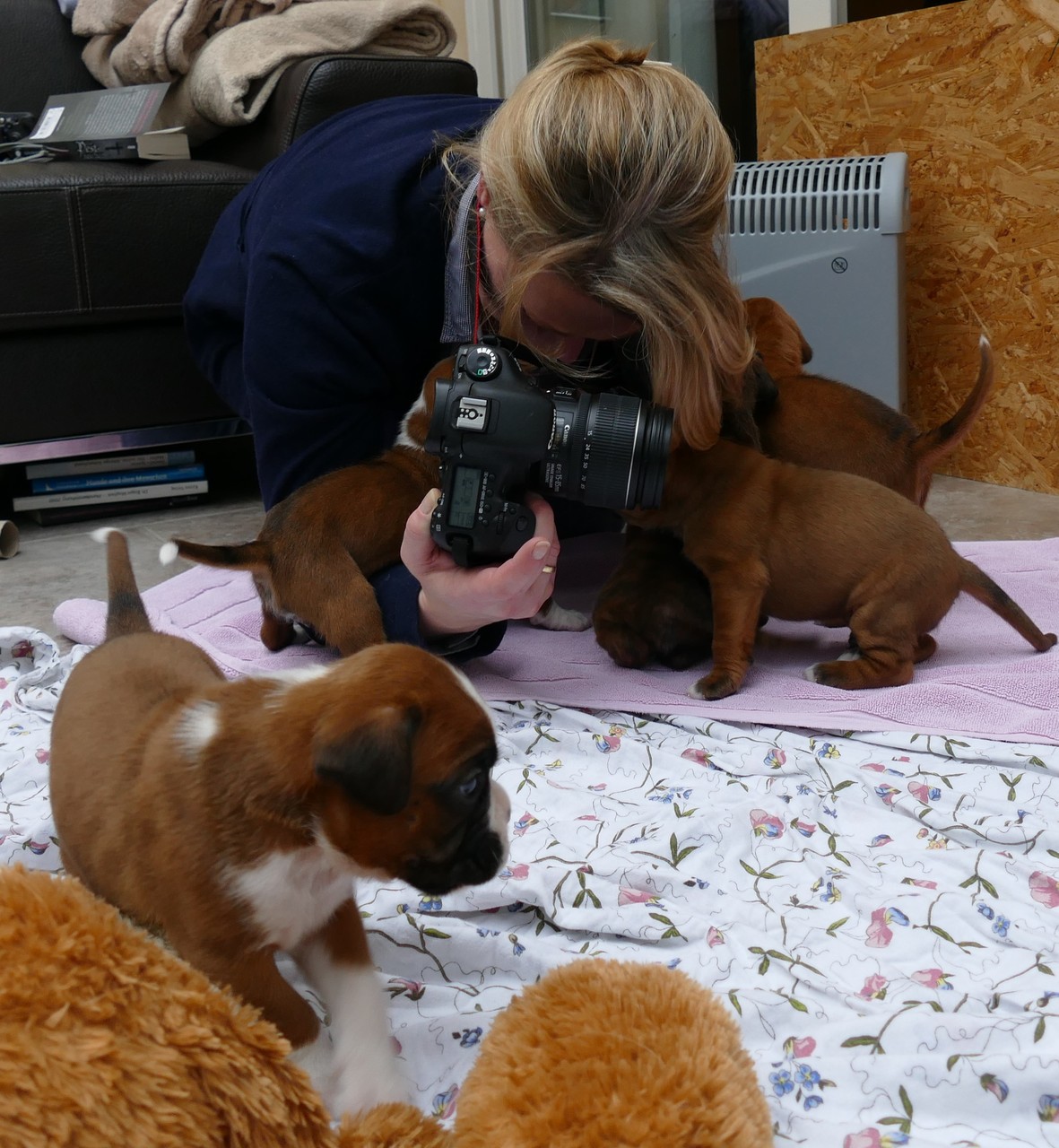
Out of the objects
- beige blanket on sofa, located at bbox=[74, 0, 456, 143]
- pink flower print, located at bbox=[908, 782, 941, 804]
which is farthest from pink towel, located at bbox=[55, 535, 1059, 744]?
beige blanket on sofa, located at bbox=[74, 0, 456, 143]

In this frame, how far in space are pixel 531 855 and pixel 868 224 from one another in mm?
1920

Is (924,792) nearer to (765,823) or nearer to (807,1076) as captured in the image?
(765,823)

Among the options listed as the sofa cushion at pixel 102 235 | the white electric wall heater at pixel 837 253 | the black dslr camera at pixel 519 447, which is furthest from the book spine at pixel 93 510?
the black dslr camera at pixel 519 447

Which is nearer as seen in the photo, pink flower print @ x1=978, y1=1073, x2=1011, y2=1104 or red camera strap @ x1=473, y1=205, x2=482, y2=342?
pink flower print @ x1=978, y1=1073, x2=1011, y2=1104

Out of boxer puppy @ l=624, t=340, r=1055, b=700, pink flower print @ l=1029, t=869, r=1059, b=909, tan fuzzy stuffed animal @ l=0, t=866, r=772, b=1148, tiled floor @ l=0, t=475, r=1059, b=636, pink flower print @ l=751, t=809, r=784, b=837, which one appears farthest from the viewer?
tiled floor @ l=0, t=475, r=1059, b=636

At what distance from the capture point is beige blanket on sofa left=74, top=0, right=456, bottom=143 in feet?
9.04

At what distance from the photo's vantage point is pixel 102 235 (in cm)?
270

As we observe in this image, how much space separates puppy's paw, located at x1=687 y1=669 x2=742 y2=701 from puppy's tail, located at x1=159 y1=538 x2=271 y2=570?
25.2 inches

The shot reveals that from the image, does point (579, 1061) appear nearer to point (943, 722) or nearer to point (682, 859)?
point (682, 859)

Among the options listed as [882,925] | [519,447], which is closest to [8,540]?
[519,447]

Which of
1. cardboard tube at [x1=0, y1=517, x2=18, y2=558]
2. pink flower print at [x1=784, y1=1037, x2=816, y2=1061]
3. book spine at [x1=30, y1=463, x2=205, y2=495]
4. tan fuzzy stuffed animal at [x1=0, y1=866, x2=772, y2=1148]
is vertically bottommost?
cardboard tube at [x1=0, y1=517, x2=18, y2=558]

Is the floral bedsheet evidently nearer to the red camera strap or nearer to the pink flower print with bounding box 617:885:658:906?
the pink flower print with bounding box 617:885:658:906

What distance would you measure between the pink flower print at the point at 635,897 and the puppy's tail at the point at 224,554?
72 cm

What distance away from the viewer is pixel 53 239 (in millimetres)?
2662
